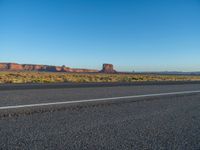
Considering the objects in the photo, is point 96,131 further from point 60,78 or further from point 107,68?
point 107,68

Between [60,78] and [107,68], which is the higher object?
[107,68]

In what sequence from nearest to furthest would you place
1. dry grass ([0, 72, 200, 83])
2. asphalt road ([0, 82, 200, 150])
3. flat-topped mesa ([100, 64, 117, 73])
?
asphalt road ([0, 82, 200, 150])
dry grass ([0, 72, 200, 83])
flat-topped mesa ([100, 64, 117, 73])

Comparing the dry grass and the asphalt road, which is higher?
the asphalt road

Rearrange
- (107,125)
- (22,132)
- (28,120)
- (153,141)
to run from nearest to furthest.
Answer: (153,141), (22,132), (107,125), (28,120)

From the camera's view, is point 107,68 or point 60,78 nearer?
point 60,78

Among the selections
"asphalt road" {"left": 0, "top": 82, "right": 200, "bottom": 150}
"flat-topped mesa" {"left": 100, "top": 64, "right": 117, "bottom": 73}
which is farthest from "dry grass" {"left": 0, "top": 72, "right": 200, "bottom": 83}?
"flat-topped mesa" {"left": 100, "top": 64, "right": 117, "bottom": 73}

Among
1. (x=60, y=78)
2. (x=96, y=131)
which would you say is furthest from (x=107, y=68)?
(x=96, y=131)

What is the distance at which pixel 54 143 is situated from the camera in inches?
114

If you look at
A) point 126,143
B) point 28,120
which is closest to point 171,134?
point 126,143

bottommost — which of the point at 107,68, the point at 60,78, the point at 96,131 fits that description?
the point at 60,78

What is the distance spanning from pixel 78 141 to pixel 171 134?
4.88 feet

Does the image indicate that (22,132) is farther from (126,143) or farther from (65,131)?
(126,143)

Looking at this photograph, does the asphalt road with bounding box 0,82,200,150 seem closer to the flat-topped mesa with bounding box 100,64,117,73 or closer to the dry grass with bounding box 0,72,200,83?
the dry grass with bounding box 0,72,200,83

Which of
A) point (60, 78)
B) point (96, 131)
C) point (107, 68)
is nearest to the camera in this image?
point (96, 131)
